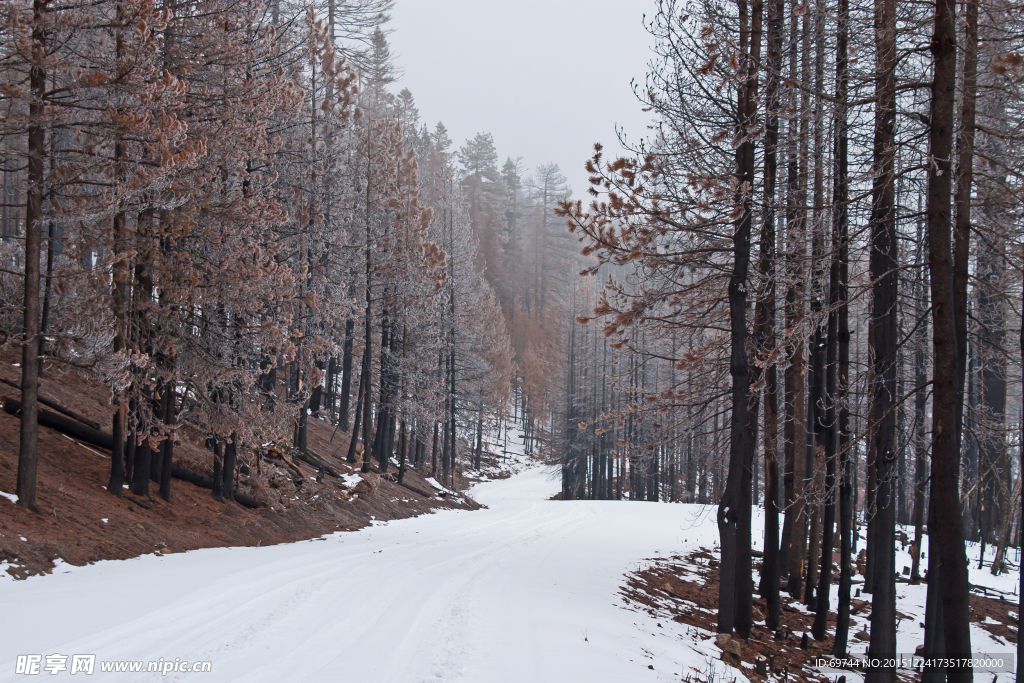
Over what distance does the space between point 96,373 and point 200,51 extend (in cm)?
585

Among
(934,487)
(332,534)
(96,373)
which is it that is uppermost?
(96,373)

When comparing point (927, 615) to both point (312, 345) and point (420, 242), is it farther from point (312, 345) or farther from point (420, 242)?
point (420, 242)

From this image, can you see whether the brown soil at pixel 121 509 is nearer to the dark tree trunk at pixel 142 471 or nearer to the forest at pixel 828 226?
the dark tree trunk at pixel 142 471

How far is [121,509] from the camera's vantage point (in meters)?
10.5

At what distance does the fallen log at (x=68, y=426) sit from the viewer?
11.6 metres

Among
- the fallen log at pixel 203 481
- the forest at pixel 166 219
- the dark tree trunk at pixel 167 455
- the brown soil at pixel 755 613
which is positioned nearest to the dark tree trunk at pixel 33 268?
the forest at pixel 166 219

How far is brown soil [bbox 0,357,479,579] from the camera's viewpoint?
27.8ft

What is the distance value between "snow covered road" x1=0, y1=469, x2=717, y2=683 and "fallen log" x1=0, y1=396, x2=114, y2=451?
12.3 feet

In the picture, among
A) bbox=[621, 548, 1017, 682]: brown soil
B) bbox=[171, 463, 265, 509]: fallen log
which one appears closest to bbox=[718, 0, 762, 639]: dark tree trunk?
bbox=[621, 548, 1017, 682]: brown soil

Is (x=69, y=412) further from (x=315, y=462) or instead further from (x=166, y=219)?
(x=315, y=462)

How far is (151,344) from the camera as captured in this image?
428 inches

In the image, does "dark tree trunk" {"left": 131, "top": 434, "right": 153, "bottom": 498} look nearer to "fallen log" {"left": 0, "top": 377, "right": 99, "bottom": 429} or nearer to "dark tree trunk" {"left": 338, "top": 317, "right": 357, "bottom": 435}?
"fallen log" {"left": 0, "top": 377, "right": 99, "bottom": 429}

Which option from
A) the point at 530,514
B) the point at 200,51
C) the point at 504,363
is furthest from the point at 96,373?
the point at 504,363

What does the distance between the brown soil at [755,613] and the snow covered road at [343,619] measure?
75 centimetres
